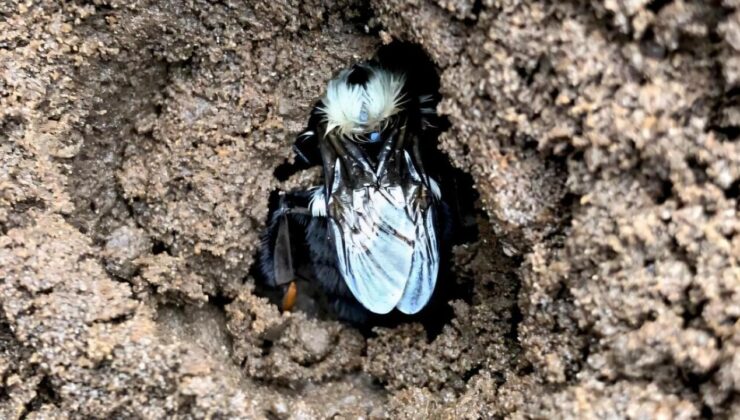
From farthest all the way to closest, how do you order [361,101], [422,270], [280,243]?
[280,243] → [361,101] → [422,270]

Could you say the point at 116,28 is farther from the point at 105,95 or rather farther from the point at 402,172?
the point at 402,172

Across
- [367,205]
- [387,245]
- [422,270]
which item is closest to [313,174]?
[367,205]

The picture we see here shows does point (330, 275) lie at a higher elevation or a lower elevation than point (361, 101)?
lower

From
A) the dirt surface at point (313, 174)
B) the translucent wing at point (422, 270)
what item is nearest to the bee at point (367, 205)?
the translucent wing at point (422, 270)

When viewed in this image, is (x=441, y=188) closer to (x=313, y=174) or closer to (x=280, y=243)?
(x=313, y=174)

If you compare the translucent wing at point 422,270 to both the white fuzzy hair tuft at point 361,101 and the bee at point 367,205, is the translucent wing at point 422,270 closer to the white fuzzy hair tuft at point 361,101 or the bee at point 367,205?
the bee at point 367,205

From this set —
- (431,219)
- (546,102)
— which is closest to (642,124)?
(546,102)

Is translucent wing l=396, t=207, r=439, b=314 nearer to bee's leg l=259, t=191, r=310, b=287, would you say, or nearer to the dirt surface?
the dirt surface
